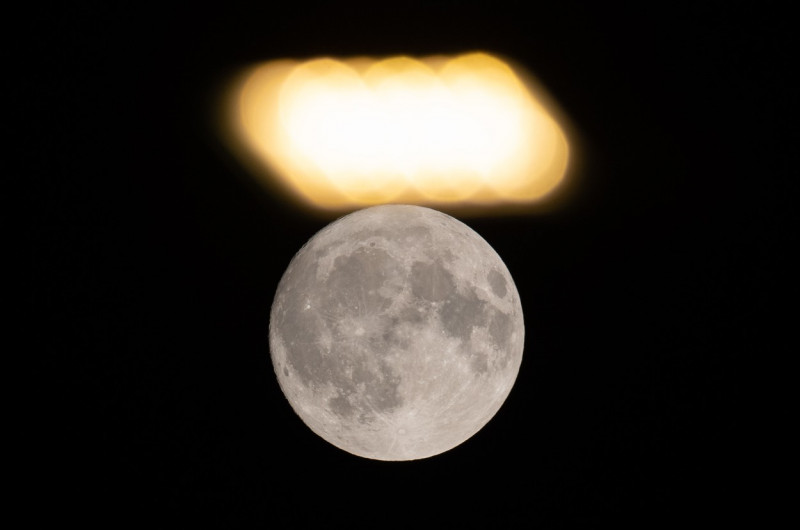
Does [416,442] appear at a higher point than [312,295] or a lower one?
lower

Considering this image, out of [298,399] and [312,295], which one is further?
[298,399]

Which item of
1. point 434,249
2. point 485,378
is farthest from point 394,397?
point 434,249

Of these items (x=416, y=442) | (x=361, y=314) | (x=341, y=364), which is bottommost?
(x=416, y=442)

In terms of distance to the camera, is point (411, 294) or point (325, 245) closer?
point (411, 294)

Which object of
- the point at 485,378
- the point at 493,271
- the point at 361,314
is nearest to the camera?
the point at 361,314

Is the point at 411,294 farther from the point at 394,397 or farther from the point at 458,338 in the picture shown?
the point at 394,397

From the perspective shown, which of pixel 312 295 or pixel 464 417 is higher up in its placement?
pixel 312 295

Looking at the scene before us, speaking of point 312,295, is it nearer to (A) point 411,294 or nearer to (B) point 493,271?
(A) point 411,294

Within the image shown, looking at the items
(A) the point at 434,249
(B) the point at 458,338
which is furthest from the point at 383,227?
(B) the point at 458,338

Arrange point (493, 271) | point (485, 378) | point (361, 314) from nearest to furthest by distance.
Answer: point (361, 314) < point (485, 378) < point (493, 271)
